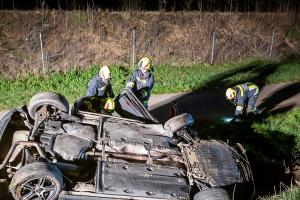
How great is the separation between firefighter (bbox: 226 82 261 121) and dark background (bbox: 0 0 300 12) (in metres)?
7.36

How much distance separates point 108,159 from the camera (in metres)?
5.37

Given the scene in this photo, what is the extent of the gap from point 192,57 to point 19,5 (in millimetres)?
7215

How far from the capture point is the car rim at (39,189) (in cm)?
499

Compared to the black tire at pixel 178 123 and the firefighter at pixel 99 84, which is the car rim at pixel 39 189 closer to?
the black tire at pixel 178 123

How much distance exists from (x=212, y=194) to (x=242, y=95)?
435 cm

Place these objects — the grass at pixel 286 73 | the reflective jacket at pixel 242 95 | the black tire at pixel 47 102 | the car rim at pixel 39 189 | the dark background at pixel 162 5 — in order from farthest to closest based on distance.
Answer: the dark background at pixel 162 5
the grass at pixel 286 73
the reflective jacket at pixel 242 95
the black tire at pixel 47 102
the car rim at pixel 39 189

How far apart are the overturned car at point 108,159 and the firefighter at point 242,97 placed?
2698 mm

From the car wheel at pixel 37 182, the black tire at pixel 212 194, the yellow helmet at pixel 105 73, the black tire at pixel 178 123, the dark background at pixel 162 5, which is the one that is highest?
the dark background at pixel 162 5

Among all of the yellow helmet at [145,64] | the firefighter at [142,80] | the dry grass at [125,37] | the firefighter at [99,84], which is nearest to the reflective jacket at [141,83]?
the firefighter at [142,80]

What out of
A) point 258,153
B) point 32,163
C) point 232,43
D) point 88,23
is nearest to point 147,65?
point 258,153

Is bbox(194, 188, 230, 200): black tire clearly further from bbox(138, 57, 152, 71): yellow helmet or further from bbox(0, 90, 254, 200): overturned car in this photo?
bbox(138, 57, 152, 71): yellow helmet

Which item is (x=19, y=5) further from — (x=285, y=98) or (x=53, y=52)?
(x=285, y=98)

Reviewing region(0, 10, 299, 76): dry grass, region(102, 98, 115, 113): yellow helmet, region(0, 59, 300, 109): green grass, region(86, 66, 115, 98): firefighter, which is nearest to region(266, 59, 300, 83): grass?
region(0, 59, 300, 109): green grass

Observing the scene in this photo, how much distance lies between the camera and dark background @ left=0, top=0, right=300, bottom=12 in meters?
15.0
